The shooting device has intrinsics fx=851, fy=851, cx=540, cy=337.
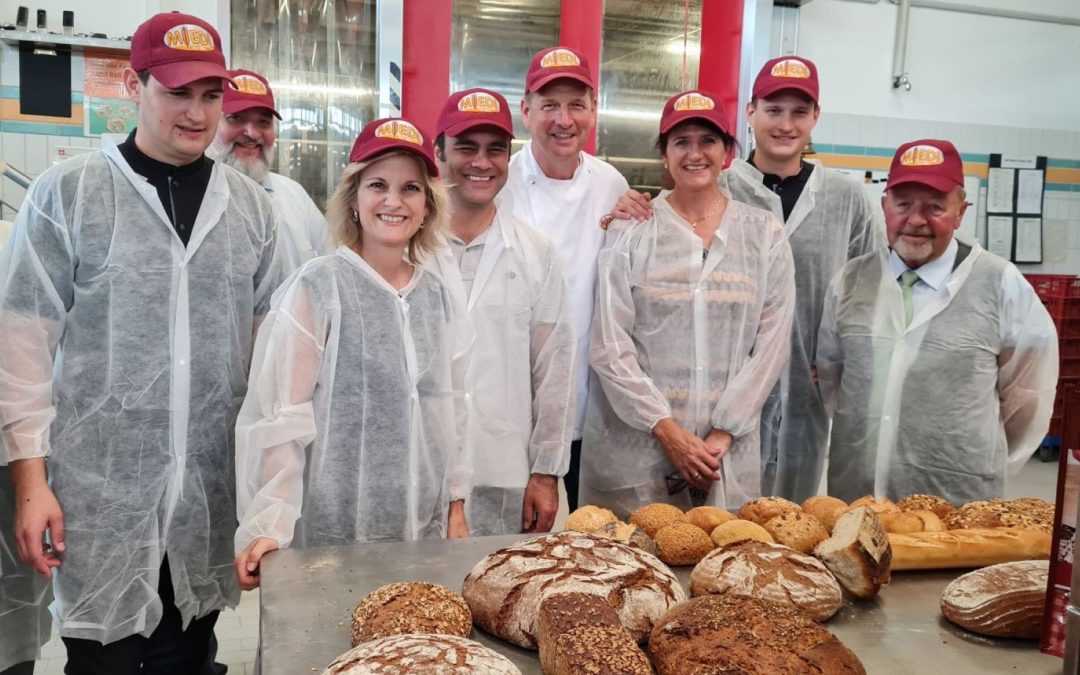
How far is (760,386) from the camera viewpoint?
7.31 feet

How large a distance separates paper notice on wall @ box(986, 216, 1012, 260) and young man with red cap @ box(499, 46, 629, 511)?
15.1ft

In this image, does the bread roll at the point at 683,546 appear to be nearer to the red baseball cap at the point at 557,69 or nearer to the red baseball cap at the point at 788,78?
the red baseball cap at the point at 557,69

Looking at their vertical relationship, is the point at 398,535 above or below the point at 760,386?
below

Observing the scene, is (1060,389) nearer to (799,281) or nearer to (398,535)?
(799,281)

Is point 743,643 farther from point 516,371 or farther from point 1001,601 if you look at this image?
point 516,371

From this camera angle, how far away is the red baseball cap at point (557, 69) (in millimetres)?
2412

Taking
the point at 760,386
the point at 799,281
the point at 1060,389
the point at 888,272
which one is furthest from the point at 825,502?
the point at 1060,389

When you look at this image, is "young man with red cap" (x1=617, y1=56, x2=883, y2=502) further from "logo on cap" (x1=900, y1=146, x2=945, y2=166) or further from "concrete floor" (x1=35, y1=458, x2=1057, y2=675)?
"concrete floor" (x1=35, y1=458, x2=1057, y2=675)

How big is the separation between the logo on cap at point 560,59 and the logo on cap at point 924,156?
0.94 m

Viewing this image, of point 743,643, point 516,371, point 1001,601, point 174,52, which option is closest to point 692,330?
point 516,371

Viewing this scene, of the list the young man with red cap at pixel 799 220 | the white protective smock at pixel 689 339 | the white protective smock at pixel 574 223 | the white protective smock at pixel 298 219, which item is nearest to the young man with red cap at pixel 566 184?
the white protective smock at pixel 574 223

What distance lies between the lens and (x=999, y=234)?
6.06 meters

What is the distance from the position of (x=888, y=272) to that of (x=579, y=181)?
2.97 feet

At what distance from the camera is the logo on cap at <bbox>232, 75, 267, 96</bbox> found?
2686mm
